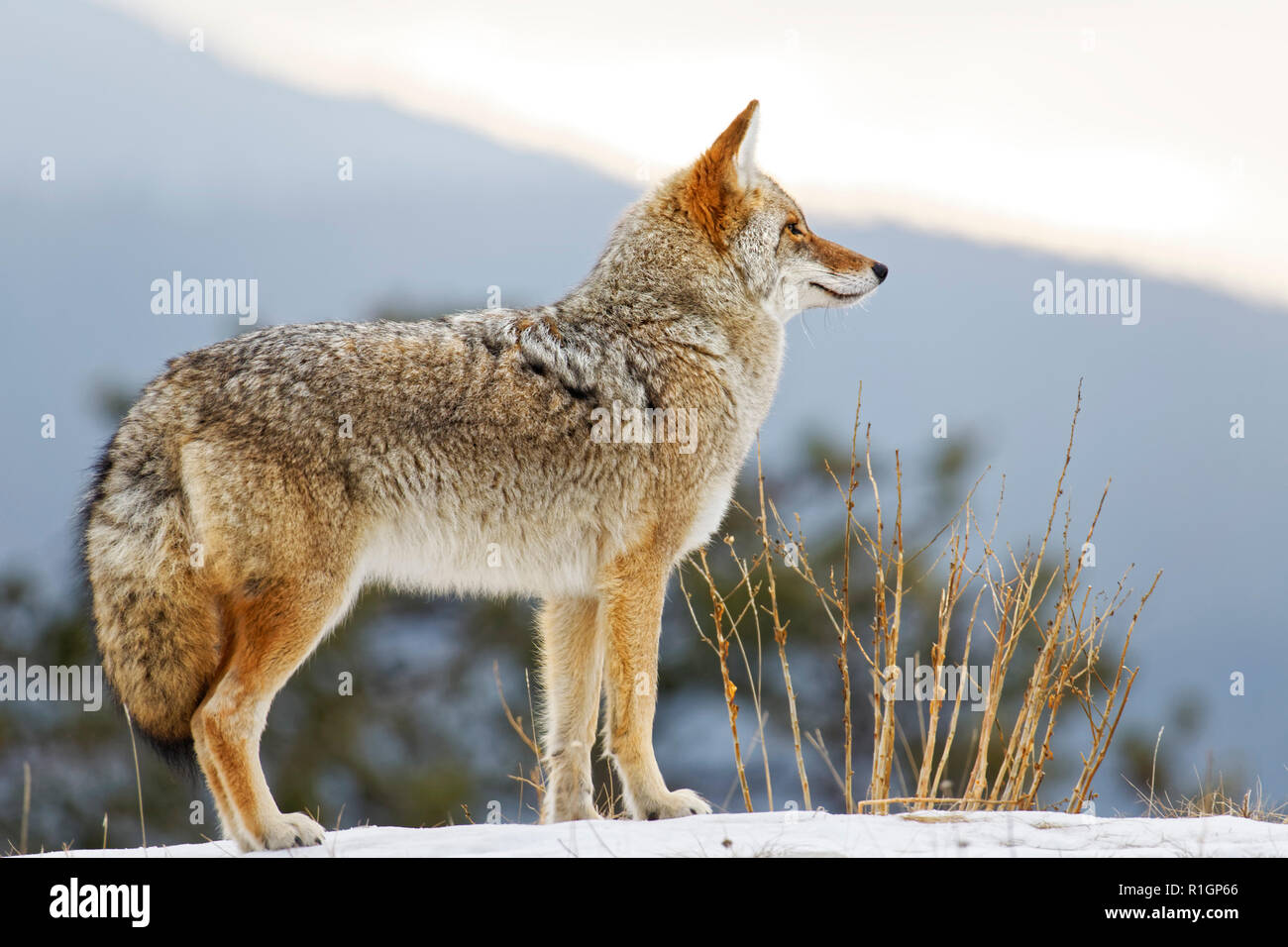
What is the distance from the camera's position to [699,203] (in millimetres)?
6117

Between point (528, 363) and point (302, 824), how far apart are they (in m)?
2.14

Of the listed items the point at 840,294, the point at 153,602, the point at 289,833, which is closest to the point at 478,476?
the point at 153,602

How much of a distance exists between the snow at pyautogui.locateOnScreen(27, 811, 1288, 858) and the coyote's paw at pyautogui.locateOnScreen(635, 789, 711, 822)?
0.27m

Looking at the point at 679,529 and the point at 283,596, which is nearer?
the point at 283,596

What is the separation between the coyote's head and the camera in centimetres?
607

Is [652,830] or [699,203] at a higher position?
[699,203]

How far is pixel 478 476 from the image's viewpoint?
5.23m
